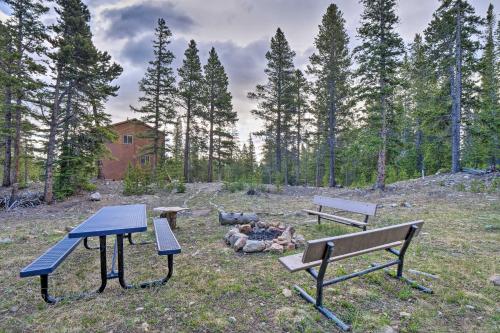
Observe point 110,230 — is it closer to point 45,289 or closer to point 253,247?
point 45,289

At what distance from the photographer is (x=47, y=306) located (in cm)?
291

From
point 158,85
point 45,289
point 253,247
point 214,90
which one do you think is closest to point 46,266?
point 45,289

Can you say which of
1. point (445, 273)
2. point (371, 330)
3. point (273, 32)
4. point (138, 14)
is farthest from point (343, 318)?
point (273, 32)

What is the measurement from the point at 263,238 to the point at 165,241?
2.43m

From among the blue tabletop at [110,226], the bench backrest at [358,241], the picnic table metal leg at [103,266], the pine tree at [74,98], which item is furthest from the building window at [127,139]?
the bench backrest at [358,241]

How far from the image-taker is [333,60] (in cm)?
1891

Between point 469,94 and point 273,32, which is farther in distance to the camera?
point 273,32

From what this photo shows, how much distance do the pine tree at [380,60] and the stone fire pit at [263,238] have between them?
934 centimetres

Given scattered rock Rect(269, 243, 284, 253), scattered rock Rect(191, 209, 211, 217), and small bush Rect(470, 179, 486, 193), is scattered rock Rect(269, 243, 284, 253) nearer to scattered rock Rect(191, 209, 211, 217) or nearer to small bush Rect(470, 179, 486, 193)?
scattered rock Rect(191, 209, 211, 217)

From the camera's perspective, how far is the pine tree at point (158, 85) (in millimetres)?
20188

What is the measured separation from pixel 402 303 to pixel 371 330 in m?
0.80

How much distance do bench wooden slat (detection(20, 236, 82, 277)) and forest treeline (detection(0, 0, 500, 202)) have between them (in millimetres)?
9523

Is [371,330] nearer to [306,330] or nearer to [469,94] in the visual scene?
[306,330]

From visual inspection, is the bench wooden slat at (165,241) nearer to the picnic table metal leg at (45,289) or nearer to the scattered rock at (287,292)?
the picnic table metal leg at (45,289)
